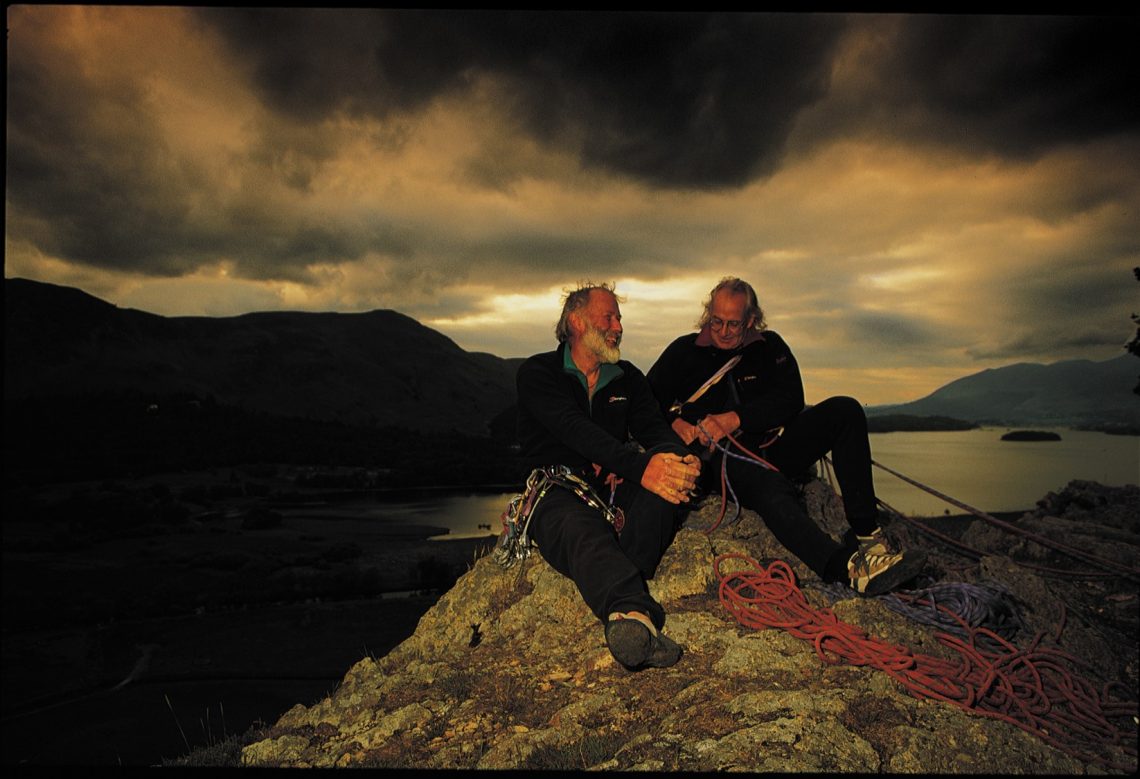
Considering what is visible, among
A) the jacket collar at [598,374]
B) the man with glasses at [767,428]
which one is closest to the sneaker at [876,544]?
the man with glasses at [767,428]

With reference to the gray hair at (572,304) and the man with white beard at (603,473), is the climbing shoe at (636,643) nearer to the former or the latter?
the man with white beard at (603,473)

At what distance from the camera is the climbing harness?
491cm

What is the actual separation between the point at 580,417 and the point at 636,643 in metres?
1.76

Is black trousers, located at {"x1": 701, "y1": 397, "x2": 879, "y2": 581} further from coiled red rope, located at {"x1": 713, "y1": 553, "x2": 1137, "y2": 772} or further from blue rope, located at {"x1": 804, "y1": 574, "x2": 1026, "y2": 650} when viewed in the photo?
coiled red rope, located at {"x1": 713, "y1": 553, "x2": 1137, "y2": 772}

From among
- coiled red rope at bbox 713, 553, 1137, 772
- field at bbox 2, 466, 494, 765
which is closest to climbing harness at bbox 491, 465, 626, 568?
coiled red rope at bbox 713, 553, 1137, 772

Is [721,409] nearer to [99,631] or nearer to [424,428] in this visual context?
[99,631]

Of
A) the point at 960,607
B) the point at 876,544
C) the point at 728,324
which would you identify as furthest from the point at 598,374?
the point at 960,607

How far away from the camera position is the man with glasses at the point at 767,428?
4.81 metres

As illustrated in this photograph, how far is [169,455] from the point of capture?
4707 inches

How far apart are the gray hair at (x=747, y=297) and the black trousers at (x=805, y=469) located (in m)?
1.00

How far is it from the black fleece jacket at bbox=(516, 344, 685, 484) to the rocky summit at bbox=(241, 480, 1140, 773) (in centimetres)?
103

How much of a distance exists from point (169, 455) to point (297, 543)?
55.5m

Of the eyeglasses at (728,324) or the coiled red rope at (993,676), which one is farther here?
the eyeglasses at (728,324)

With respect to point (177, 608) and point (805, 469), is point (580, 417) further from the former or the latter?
point (177, 608)
